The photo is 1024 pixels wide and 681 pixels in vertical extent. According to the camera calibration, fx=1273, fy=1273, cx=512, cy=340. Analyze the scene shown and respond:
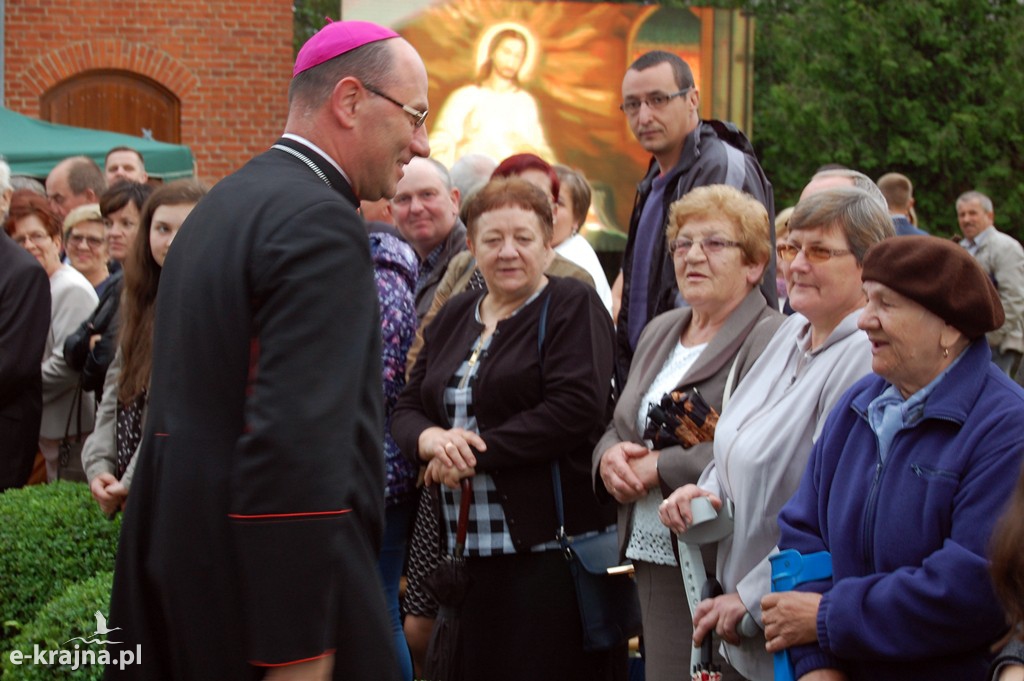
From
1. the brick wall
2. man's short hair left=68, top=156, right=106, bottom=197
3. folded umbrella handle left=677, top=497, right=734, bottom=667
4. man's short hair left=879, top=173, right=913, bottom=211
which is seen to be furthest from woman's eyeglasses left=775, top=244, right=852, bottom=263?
the brick wall

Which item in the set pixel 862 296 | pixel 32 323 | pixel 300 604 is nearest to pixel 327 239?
pixel 300 604

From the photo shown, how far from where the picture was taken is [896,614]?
9.66 feet

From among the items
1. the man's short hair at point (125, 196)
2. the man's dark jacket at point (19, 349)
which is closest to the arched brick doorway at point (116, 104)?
the man's short hair at point (125, 196)

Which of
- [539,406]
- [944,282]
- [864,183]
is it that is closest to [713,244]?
[864,183]

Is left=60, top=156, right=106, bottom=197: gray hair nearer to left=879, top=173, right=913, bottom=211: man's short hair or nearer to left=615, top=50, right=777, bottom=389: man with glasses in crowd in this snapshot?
left=615, top=50, right=777, bottom=389: man with glasses in crowd

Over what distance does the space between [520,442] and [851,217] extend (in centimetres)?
134

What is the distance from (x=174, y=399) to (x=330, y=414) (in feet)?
1.02

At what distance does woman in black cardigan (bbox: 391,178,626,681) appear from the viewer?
14.4ft

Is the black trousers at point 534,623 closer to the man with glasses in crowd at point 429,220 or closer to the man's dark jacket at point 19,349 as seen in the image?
the man with glasses in crowd at point 429,220

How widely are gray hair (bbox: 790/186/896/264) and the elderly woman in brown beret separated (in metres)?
0.49

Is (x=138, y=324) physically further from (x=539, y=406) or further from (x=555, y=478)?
(x=555, y=478)

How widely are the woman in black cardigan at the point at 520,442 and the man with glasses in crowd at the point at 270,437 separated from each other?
2053mm

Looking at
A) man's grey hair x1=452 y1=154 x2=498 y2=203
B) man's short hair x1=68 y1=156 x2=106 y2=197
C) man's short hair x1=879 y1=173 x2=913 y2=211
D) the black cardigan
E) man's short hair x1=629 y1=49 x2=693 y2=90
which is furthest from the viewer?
man's short hair x1=879 y1=173 x2=913 y2=211

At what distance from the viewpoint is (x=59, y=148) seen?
1156 centimetres
